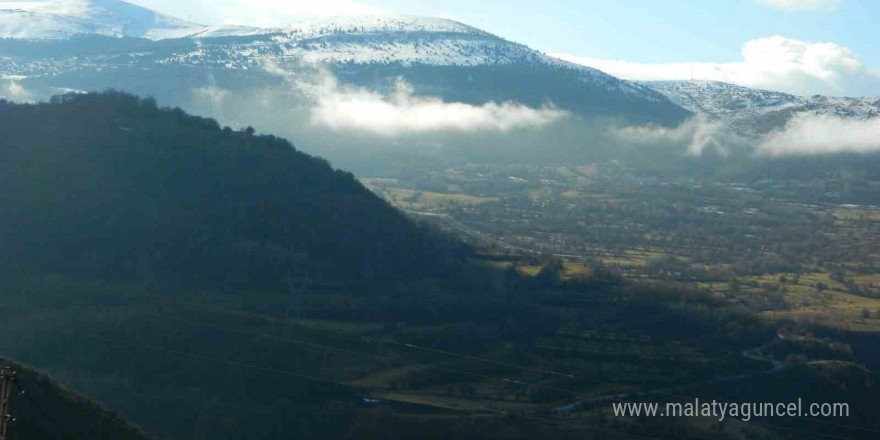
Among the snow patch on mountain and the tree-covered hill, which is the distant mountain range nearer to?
the snow patch on mountain

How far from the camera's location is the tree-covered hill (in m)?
27.1

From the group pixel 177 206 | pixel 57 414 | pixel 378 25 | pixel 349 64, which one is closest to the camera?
pixel 57 414

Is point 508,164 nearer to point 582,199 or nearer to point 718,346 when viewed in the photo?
point 582,199

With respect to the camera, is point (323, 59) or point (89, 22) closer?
point (323, 59)

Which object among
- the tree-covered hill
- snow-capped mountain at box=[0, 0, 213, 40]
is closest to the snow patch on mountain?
snow-capped mountain at box=[0, 0, 213, 40]

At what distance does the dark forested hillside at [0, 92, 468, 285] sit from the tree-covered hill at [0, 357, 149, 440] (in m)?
14.1

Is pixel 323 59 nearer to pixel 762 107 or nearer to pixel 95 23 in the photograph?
pixel 95 23

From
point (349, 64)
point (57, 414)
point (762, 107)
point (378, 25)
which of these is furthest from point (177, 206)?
point (762, 107)

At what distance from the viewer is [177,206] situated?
48531 millimetres

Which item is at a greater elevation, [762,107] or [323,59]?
[323,59]

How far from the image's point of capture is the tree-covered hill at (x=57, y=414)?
27.1 meters

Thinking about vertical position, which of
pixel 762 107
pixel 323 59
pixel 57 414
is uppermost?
pixel 323 59

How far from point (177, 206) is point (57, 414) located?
21514 millimetres

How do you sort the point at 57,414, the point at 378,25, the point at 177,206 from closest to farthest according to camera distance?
the point at 57,414 → the point at 177,206 → the point at 378,25
